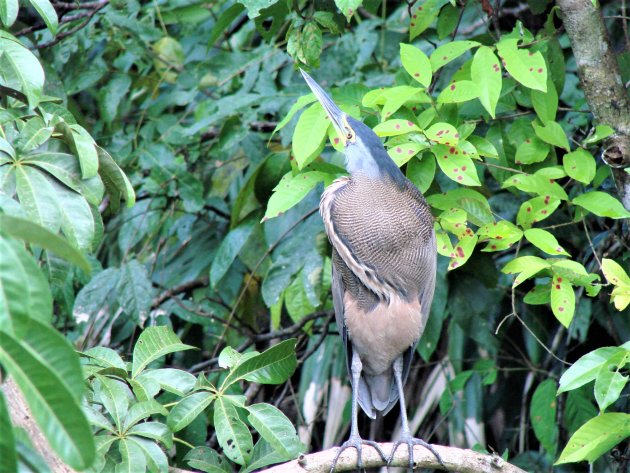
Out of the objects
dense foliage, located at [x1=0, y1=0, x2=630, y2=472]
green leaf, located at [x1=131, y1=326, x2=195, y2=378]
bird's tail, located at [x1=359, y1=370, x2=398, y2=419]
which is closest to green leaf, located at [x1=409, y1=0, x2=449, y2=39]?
dense foliage, located at [x1=0, y1=0, x2=630, y2=472]

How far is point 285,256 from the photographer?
332cm

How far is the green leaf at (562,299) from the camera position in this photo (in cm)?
252

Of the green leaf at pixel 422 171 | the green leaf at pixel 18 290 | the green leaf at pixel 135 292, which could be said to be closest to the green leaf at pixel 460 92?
the green leaf at pixel 422 171

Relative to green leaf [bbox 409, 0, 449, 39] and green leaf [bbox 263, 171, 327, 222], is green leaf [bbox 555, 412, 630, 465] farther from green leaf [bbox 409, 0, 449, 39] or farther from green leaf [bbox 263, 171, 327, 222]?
green leaf [bbox 409, 0, 449, 39]

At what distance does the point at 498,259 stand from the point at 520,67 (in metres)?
1.46

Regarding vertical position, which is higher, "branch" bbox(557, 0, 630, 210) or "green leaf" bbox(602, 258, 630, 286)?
"branch" bbox(557, 0, 630, 210)

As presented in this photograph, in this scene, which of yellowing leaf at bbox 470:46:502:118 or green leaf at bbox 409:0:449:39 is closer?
yellowing leaf at bbox 470:46:502:118

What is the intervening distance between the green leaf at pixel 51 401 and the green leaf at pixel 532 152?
2.16 metres

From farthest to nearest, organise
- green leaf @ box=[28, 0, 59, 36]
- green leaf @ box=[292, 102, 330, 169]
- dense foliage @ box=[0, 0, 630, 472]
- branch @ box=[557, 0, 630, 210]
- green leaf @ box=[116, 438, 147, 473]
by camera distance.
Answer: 1. branch @ box=[557, 0, 630, 210]
2. green leaf @ box=[292, 102, 330, 169]
3. green leaf @ box=[28, 0, 59, 36]
4. dense foliage @ box=[0, 0, 630, 472]
5. green leaf @ box=[116, 438, 147, 473]

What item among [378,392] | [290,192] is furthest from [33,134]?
[378,392]

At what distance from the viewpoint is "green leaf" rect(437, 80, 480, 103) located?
2.54 metres

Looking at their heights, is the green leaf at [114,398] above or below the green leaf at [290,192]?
below

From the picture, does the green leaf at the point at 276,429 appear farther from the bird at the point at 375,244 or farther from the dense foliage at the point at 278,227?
the bird at the point at 375,244

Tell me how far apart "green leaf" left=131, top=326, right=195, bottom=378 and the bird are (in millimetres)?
816
